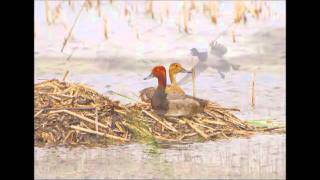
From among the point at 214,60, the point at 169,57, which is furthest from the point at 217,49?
the point at 169,57

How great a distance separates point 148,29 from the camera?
2961mm

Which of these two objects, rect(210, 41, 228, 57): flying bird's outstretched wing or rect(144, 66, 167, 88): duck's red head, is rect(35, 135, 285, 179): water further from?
rect(210, 41, 228, 57): flying bird's outstretched wing

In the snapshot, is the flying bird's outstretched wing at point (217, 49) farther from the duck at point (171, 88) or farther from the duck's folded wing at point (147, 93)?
the duck's folded wing at point (147, 93)

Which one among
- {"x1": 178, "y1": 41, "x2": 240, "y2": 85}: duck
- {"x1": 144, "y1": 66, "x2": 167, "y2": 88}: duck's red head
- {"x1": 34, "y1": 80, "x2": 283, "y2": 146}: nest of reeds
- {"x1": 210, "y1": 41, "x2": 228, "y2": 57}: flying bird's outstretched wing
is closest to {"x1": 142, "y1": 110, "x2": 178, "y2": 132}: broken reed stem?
{"x1": 34, "y1": 80, "x2": 283, "y2": 146}: nest of reeds

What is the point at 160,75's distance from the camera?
292 cm

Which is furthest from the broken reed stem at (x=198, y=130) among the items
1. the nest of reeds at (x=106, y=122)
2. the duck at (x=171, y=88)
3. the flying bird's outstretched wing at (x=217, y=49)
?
the flying bird's outstretched wing at (x=217, y=49)

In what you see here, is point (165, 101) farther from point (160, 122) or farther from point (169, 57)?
point (169, 57)

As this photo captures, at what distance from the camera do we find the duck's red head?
2916mm

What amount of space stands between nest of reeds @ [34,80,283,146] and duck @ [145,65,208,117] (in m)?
0.03

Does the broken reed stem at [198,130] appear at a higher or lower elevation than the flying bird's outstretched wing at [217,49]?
lower

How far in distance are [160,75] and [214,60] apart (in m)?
0.28

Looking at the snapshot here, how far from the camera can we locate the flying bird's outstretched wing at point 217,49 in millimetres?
2941

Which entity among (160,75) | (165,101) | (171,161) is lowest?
(171,161)
